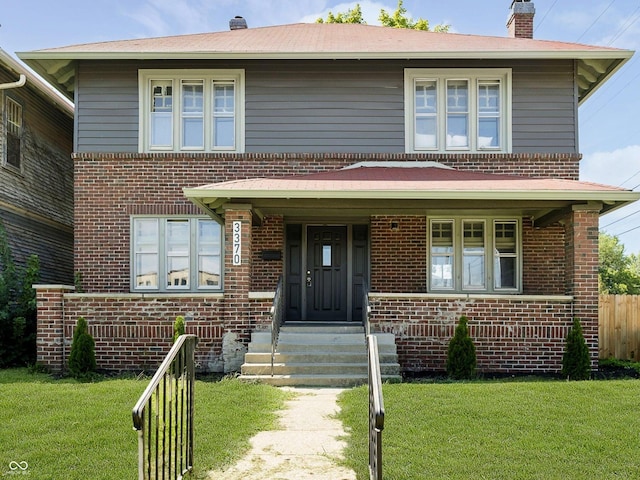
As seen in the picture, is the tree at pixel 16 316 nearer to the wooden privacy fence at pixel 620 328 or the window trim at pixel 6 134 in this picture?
the window trim at pixel 6 134

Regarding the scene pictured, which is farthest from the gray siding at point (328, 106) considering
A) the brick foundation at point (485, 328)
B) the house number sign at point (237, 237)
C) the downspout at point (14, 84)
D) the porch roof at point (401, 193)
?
the brick foundation at point (485, 328)

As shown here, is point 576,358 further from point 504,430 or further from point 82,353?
point 82,353

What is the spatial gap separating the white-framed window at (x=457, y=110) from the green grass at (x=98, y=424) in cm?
649

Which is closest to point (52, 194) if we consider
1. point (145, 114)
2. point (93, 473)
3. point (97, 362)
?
point (145, 114)

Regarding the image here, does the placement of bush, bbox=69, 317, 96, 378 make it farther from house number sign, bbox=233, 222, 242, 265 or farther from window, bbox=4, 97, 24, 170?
window, bbox=4, 97, 24, 170

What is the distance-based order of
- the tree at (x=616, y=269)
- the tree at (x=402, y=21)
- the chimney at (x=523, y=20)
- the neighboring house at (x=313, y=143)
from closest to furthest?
1. the neighboring house at (x=313, y=143)
2. the chimney at (x=523, y=20)
3. the tree at (x=402, y=21)
4. the tree at (x=616, y=269)

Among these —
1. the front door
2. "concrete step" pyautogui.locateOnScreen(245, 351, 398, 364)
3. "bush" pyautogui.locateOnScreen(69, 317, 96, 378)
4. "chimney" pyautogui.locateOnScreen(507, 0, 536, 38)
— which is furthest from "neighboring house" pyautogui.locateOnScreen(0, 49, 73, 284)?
"chimney" pyautogui.locateOnScreen(507, 0, 536, 38)

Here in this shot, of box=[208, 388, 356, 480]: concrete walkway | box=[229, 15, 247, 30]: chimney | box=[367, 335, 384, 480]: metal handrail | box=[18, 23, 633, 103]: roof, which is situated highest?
box=[229, 15, 247, 30]: chimney

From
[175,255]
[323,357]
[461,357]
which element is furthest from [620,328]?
[175,255]

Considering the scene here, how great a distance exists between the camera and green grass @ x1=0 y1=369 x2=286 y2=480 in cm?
529

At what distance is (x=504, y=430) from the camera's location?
20.5 ft

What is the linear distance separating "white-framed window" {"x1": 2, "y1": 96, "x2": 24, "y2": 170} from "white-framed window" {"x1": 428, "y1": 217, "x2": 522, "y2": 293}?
9.24m

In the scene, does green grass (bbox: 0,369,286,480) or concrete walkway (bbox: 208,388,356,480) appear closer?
concrete walkway (bbox: 208,388,356,480)

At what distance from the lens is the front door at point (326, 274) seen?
12984 mm
